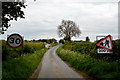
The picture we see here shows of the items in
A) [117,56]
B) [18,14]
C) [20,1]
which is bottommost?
[117,56]

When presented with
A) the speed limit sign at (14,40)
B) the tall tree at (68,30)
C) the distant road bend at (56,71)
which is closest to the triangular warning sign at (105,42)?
the distant road bend at (56,71)

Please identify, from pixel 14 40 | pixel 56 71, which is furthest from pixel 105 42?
pixel 56 71

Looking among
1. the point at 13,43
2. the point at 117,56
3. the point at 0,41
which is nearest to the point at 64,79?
the point at 13,43

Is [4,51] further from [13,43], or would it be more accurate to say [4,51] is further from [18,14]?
[13,43]

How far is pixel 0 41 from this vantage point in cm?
1811

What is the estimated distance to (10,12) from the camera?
15242mm

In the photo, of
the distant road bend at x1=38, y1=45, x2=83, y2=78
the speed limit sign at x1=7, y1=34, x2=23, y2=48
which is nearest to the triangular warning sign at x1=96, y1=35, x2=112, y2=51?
the distant road bend at x1=38, y1=45, x2=83, y2=78

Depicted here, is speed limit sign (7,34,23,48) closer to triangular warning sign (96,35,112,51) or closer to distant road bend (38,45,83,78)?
distant road bend (38,45,83,78)

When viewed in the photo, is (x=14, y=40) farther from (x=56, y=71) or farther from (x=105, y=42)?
(x=56, y=71)

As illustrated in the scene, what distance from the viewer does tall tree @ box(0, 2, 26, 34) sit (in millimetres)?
14844

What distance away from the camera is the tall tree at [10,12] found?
14844 mm

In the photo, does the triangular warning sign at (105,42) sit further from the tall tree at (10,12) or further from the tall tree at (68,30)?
the tall tree at (68,30)

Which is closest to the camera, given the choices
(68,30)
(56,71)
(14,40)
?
(14,40)

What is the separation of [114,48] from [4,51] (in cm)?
900
